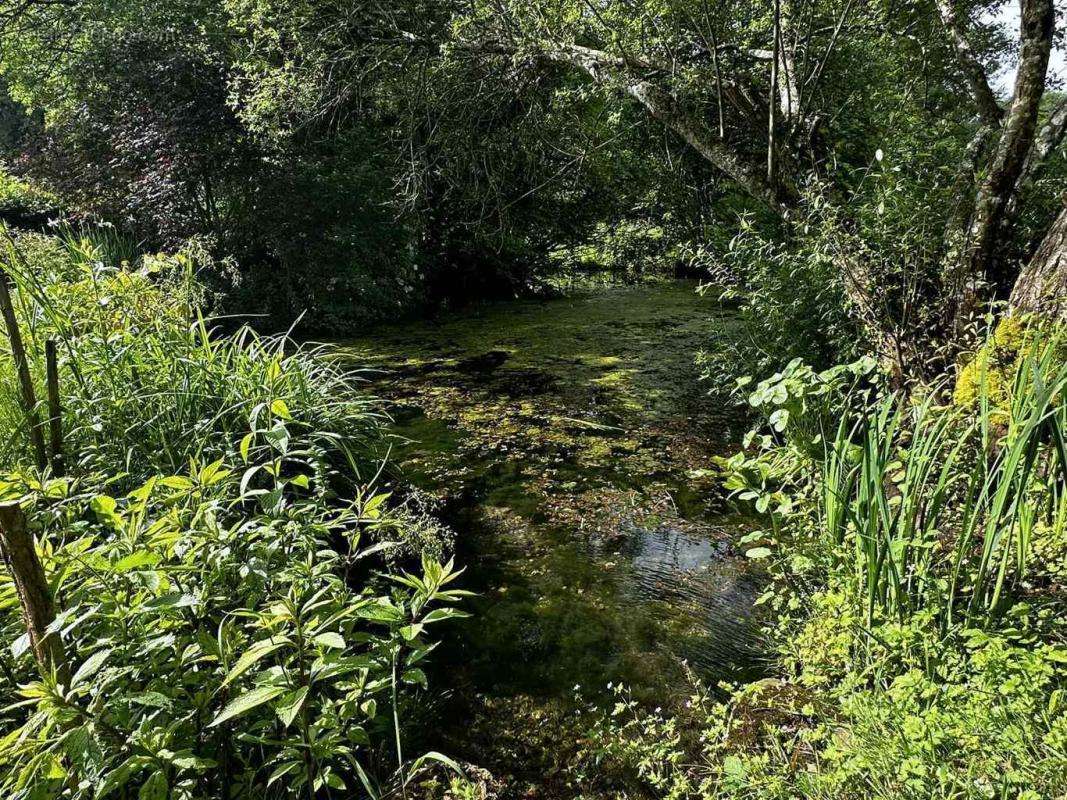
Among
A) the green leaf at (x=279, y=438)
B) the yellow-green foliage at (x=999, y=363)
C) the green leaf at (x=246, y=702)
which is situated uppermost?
the green leaf at (x=279, y=438)

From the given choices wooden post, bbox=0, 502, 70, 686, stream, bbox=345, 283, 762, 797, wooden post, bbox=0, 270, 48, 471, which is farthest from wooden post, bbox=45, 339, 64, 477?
stream, bbox=345, 283, 762, 797

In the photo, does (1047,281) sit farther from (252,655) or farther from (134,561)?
(134,561)

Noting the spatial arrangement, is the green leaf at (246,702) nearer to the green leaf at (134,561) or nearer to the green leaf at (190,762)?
the green leaf at (190,762)

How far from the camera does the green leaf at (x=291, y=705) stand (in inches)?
43.1

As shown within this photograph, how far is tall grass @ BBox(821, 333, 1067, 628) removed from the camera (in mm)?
1337

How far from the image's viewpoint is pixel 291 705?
112 centimetres

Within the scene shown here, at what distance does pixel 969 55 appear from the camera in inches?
126

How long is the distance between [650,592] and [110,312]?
258 cm

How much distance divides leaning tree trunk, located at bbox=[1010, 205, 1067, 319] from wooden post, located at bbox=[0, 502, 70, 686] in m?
2.83

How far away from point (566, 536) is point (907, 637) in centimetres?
163

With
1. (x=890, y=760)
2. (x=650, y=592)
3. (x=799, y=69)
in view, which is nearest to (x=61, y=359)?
(x=650, y=592)

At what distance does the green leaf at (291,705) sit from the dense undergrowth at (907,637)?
0.88m

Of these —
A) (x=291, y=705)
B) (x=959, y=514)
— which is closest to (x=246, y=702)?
(x=291, y=705)

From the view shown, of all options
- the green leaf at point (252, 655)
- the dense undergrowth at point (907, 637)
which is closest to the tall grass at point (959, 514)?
the dense undergrowth at point (907, 637)
